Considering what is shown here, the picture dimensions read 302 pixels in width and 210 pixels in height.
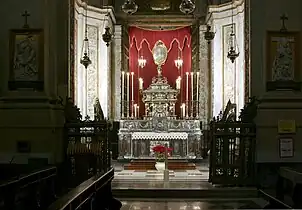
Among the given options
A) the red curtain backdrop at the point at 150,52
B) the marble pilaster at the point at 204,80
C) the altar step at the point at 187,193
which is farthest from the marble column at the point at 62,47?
the marble pilaster at the point at 204,80

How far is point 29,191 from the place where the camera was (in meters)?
6.38

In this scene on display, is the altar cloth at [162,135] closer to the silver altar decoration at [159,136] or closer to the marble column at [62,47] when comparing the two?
the silver altar decoration at [159,136]

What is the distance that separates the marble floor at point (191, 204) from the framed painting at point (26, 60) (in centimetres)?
271

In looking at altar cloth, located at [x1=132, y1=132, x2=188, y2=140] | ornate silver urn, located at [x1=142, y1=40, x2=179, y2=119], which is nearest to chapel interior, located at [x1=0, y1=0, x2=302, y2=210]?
altar cloth, located at [x1=132, y1=132, x2=188, y2=140]

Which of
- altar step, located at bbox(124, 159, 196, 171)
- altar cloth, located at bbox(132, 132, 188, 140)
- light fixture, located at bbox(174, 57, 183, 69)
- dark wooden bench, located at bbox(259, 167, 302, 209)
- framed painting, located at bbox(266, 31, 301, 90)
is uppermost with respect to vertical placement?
light fixture, located at bbox(174, 57, 183, 69)

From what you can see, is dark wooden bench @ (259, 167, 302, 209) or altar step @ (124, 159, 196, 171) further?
altar step @ (124, 159, 196, 171)

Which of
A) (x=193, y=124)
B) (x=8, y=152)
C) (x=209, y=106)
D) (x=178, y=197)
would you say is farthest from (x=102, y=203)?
(x=209, y=106)

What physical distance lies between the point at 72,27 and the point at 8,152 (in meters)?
2.94

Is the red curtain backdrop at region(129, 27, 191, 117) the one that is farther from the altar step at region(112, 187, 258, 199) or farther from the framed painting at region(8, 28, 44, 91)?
the altar step at region(112, 187, 258, 199)

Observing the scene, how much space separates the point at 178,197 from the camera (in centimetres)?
1025

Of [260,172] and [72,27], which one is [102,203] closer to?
[260,172]

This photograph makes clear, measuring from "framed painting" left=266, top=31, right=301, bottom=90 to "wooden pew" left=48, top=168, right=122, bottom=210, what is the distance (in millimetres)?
4043

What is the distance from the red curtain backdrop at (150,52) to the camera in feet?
63.5

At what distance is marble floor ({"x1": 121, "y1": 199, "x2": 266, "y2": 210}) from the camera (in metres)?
8.98
